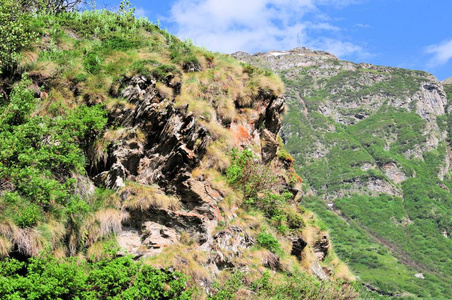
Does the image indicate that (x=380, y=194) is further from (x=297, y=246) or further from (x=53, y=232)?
(x=53, y=232)

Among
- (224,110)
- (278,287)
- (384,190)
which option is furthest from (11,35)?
(384,190)

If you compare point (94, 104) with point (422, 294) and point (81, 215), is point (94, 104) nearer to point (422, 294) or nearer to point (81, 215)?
point (81, 215)

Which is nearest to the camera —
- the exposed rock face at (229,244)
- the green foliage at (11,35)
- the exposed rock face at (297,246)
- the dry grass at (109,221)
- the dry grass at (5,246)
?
the dry grass at (5,246)

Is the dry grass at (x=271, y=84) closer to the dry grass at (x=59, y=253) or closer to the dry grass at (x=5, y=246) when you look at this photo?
the dry grass at (x=59, y=253)

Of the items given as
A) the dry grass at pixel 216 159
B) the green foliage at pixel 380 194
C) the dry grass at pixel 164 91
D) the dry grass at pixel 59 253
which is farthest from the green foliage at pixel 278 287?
the green foliage at pixel 380 194

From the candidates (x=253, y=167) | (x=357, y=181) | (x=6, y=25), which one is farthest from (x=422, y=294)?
(x=6, y=25)

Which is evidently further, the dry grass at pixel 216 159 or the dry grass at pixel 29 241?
the dry grass at pixel 216 159

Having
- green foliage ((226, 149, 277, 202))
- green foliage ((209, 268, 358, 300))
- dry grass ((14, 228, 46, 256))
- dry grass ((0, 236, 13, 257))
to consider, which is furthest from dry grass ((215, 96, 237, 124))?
dry grass ((0, 236, 13, 257))

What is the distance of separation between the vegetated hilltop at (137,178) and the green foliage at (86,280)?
31 millimetres

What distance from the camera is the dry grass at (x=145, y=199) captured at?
38.0 ft

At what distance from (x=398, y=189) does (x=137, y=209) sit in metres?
166

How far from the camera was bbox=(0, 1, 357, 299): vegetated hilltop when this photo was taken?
954 centimetres

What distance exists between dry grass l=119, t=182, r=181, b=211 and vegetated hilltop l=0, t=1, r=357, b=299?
0.04 m

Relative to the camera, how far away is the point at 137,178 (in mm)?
12625
